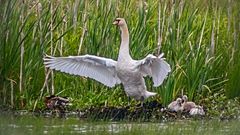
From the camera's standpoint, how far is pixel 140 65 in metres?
9.73

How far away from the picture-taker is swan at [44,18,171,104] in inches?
381

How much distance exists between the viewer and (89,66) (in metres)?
10.3

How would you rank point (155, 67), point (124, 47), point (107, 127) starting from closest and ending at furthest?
point (107, 127) < point (155, 67) < point (124, 47)

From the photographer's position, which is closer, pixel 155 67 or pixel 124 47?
pixel 155 67

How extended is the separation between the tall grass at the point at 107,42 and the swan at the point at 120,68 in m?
0.28

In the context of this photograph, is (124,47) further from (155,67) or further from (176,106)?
(176,106)

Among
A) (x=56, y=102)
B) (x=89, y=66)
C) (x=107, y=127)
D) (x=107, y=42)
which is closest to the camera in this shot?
(x=107, y=127)

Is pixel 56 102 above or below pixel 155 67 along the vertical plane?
below

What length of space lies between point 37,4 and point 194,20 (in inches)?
71.8

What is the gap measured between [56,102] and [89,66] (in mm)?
578

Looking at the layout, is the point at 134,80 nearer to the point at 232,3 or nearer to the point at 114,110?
the point at 114,110

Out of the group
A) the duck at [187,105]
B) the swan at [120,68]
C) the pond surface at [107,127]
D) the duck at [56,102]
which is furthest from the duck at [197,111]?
the duck at [56,102]

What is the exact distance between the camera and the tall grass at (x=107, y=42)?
1033cm

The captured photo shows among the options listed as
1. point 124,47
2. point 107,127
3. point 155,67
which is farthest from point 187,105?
point 107,127
